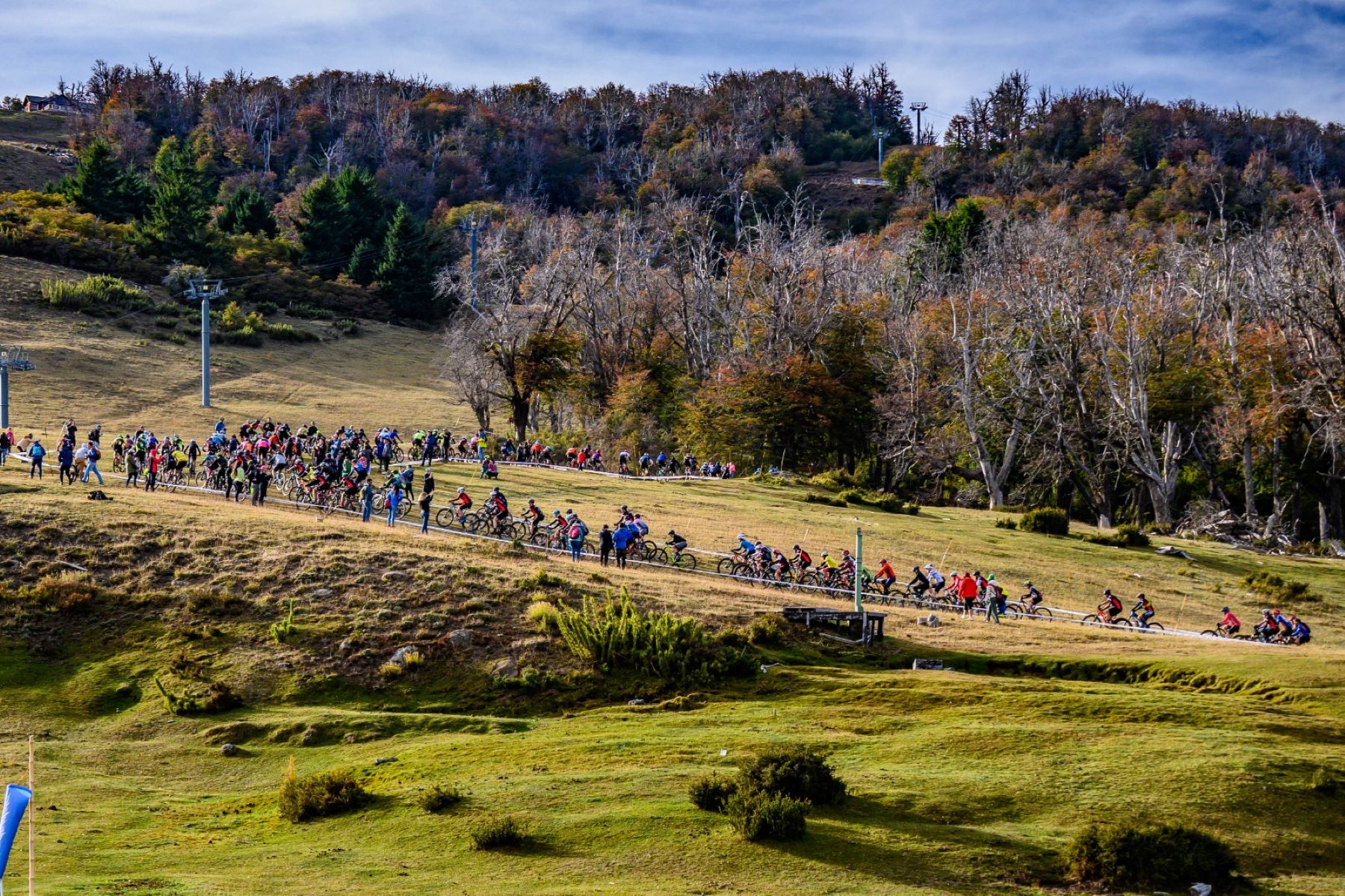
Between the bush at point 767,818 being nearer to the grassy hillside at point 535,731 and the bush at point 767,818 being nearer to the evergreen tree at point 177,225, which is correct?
the grassy hillside at point 535,731

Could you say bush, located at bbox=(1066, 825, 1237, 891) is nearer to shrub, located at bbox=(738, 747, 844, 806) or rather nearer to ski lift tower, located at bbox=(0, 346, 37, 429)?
shrub, located at bbox=(738, 747, 844, 806)

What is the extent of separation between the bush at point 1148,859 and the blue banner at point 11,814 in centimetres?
1327

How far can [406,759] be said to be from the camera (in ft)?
82.4

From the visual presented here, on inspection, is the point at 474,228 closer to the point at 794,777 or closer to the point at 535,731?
the point at 535,731

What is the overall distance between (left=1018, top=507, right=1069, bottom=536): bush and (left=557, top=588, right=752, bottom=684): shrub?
30.8 metres

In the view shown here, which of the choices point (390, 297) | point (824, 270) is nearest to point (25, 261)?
point (390, 297)

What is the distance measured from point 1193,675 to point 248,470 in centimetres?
3359

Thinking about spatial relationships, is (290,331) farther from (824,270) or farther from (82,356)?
(824,270)

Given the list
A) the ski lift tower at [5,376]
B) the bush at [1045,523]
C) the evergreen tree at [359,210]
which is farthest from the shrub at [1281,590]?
the evergreen tree at [359,210]

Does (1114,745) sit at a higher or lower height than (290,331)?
lower

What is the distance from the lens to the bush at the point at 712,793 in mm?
20281

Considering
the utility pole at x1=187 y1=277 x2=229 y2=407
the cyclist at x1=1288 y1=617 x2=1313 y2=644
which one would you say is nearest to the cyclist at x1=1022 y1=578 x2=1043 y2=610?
the cyclist at x1=1288 y1=617 x2=1313 y2=644

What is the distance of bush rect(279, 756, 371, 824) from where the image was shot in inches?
847

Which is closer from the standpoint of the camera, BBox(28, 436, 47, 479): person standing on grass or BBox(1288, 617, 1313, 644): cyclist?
BBox(1288, 617, 1313, 644): cyclist
